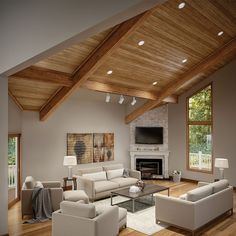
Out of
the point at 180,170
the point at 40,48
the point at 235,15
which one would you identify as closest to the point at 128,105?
the point at 180,170

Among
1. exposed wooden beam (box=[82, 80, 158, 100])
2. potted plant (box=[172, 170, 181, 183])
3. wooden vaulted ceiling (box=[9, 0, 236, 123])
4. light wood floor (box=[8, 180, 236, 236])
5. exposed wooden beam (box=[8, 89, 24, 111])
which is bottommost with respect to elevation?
light wood floor (box=[8, 180, 236, 236])

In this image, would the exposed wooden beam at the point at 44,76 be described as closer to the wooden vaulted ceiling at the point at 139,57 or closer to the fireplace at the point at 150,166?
the wooden vaulted ceiling at the point at 139,57

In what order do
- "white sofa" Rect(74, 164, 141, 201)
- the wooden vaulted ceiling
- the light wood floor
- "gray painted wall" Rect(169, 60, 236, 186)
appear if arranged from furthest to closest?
"gray painted wall" Rect(169, 60, 236, 186) < "white sofa" Rect(74, 164, 141, 201) < the wooden vaulted ceiling < the light wood floor

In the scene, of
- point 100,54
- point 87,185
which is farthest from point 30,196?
point 100,54

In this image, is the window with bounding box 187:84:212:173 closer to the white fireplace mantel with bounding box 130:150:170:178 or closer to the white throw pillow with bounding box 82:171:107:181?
the white fireplace mantel with bounding box 130:150:170:178

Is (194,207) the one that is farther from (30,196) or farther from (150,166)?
(150,166)

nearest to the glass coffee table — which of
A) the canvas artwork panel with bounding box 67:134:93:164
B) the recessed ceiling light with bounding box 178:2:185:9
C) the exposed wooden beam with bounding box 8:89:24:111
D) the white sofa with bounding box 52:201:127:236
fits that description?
the white sofa with bounding box 52:201:127:236

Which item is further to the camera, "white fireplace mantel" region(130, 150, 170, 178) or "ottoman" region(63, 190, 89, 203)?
"white fireplace mantel" region(130, 150, 170, 178)

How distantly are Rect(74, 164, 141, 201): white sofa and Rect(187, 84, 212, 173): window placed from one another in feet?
8.96

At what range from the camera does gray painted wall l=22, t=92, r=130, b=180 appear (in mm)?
7715

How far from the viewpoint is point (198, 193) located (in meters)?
5.33

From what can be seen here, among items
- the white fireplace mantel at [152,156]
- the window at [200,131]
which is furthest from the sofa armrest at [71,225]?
the window at [200,131]

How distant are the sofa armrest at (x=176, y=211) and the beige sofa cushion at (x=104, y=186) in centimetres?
218

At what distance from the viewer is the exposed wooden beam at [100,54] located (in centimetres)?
505
